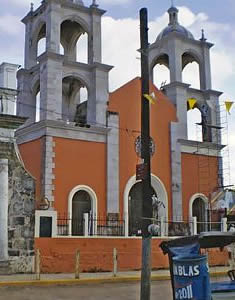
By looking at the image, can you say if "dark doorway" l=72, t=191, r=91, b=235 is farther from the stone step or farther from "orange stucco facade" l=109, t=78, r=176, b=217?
the stone step

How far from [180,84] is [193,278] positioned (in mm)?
19623

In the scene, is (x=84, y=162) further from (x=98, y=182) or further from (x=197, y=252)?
(x=197, y=252)

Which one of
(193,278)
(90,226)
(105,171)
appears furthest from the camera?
(105,171)

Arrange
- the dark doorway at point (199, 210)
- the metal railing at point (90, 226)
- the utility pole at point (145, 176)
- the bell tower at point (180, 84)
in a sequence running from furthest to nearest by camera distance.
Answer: the dark doorway at point (199, 210) < the bell tower at point (180, 84) < the metal railing at point (90, 226) < the utility pole at point (145, 176)

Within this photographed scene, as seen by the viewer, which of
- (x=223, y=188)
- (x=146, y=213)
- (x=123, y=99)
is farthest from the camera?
(x=223, y=188)

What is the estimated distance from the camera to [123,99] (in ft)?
80.3

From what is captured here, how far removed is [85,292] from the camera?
1397cm

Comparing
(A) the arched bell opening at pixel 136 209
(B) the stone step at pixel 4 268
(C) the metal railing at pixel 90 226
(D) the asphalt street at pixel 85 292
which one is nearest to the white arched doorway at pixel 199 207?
(A) the arched bell opening at pixel 136 209

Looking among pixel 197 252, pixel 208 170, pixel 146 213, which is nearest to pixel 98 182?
pixel 208 170

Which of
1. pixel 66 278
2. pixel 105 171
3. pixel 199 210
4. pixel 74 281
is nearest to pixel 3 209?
pixel 66 278

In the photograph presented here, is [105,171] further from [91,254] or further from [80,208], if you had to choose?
[91,254]

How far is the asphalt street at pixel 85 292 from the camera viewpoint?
13.0m

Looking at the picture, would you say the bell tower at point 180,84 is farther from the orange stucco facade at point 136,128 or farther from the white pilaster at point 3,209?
the white pilaster at point 3,209

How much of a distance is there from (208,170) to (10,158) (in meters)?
12.4
